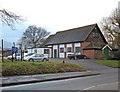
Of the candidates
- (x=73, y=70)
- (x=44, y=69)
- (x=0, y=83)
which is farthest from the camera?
(x=73, y=70)

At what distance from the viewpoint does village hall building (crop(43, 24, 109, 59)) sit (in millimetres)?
58438

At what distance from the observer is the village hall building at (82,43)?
58438 millimetres

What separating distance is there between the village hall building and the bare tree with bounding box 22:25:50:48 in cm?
1876

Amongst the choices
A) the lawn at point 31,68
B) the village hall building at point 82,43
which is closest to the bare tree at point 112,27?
the village hall building at point 82,43

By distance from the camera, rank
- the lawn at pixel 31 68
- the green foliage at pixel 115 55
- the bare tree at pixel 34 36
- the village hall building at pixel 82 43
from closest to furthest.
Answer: the lawn at pixel 31 68
the green foliage at pixel 115 55
the village hall building at pixel 82 43
the bare tree at pixel 34 36

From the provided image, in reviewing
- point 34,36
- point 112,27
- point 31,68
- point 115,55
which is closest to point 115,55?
point 115,55

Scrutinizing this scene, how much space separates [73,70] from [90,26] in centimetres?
3902

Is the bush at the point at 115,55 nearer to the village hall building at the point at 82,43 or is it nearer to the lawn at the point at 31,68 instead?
the village hall building at the point at 82,43

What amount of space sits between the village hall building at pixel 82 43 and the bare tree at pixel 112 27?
2.11 m

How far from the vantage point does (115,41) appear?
2253 inches

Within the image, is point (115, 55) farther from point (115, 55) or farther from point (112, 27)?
point (112, 27)

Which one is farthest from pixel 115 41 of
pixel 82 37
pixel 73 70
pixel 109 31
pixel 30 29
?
pixel 30 29

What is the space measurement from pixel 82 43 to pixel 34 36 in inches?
1335

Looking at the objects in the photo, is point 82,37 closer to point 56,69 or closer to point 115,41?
point 115,41
